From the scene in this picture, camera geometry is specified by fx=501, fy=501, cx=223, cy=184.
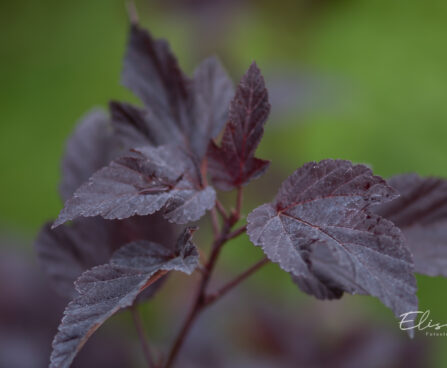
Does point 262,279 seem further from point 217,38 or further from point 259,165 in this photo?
point 259,165

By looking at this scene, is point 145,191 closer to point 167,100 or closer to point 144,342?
point 167,100

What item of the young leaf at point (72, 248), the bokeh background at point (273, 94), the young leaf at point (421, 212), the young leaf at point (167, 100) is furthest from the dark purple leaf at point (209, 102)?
the bokeh background at point (273, 94)

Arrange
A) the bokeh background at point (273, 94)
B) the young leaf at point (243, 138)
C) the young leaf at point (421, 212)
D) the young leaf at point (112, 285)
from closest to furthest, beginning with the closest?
the young leaf at point (112, 285) → the young leaf at point (243, 138) → the young leaf at point (421, 212) → the bokeh background at point (273, 94)

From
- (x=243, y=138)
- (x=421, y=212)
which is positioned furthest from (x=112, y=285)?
(x=421, y=212)

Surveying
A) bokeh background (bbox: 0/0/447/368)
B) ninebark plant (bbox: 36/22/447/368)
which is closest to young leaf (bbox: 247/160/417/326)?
ninebark plant (bbox: 36/22/447/368)

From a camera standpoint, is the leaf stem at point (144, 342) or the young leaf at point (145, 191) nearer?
the young leaf at point (145, 191)

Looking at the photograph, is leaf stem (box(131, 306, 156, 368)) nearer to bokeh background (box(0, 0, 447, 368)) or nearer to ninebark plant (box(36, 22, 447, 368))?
ninebark plant (box(36, 22, 447, 368))

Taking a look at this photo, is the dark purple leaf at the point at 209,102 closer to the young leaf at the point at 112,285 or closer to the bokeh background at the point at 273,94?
the young leaf at the point at 112,285
